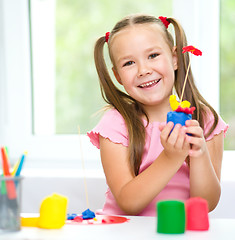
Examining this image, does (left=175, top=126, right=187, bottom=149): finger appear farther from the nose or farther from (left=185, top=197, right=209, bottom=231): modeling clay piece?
the nose

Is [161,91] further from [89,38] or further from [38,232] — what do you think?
[89,38]

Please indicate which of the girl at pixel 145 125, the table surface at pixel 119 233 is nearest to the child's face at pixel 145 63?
the girl at pixel 145 125

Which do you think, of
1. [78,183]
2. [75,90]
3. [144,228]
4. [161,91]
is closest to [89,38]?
[75,90]

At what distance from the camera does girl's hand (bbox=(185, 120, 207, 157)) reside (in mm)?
888

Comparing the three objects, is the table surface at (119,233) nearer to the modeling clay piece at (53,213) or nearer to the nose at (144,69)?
the modeling clay piece at (53,213)

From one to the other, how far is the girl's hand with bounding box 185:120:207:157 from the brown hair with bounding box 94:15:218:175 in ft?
0.83

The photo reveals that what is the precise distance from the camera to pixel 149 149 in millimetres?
1225

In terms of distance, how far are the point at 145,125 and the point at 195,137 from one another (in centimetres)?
35

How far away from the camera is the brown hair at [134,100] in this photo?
1.20m

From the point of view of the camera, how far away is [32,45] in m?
1.93

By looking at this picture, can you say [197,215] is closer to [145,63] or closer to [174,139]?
[174,139]

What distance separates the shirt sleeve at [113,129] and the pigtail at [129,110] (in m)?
0.02

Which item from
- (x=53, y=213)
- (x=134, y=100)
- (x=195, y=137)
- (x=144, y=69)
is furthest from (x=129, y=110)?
(x=53, y=213)

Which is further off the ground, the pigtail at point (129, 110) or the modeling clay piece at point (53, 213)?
the pigtail at point (129, 110)
